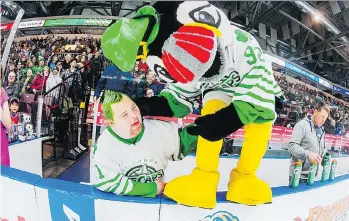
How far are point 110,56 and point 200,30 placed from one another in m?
0.12

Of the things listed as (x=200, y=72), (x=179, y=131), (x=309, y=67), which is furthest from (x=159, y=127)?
(x=309, y=67)

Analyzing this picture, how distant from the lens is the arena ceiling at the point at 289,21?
431 millimetres

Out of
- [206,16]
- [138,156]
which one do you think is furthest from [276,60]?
[138,156]

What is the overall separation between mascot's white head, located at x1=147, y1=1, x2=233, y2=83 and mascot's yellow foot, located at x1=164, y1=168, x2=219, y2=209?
0.16 meters

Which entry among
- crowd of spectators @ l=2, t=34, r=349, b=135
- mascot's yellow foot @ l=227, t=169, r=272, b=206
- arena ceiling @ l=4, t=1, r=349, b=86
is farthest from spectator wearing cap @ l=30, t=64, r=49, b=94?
mascot's yellow foot @ l=227, t=169, r=272, b=206

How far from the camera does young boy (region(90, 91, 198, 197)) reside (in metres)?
0.42

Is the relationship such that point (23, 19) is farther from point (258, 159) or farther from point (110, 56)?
point (258, 159)

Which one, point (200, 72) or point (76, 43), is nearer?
point (200, 72)

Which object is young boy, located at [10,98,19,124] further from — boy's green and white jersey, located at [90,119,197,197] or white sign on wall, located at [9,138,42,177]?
boy's green and white jersey, located at [90,119,197,197]

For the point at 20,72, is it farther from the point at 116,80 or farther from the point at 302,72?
the point at 302,72

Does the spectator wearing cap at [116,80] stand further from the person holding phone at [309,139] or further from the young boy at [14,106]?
the person holding phone at [309,139]

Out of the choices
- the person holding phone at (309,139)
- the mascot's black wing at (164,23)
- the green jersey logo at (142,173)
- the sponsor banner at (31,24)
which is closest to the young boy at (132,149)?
the green jersey logo at (142,173)

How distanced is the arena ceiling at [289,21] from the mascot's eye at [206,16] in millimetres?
57

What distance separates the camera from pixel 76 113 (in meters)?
0.58
